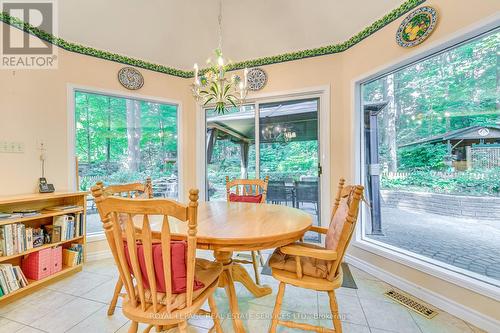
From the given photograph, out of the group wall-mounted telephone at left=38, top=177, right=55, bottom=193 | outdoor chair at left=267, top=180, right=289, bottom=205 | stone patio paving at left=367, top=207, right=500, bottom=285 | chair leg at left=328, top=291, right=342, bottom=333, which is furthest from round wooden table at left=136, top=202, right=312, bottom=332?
wall-mounted telephone at left=38, top=177, right=55, bottom=193

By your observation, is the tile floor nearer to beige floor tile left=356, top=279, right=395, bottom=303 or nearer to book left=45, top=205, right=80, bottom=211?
beige floor tile left=356, top=279, right=395, bottom=303

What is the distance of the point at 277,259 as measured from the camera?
62.6 inches

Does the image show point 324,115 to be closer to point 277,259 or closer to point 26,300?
point 277,259

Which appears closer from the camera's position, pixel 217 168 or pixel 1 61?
pixel 1 61

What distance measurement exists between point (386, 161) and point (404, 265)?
1078 millimetres

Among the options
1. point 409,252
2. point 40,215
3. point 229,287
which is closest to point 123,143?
point 40,215

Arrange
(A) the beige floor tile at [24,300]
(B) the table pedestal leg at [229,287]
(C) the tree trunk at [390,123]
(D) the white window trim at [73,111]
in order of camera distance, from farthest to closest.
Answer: (D) the white window trim at [73,111], (C) the tree trunk at [390,123], (A) the beige floor tile at [24,300], (B) the table pedestal leg at [229,287]

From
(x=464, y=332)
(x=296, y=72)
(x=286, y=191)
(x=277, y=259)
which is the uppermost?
(x=296, y=72)

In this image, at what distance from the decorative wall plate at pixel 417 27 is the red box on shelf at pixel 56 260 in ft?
12.9

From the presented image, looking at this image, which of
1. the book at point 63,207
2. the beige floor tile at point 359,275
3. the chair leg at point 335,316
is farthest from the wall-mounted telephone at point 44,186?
the beige floor tile at point 359,275

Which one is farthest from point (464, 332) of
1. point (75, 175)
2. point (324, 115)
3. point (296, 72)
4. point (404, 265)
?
point (75, 175)

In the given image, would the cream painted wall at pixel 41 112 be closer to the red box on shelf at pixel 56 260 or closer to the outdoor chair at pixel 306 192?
the red box on shelf at pixel 56 260

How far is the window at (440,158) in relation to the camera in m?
1.80

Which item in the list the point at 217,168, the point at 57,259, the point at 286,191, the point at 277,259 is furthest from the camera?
the point at 217,168
